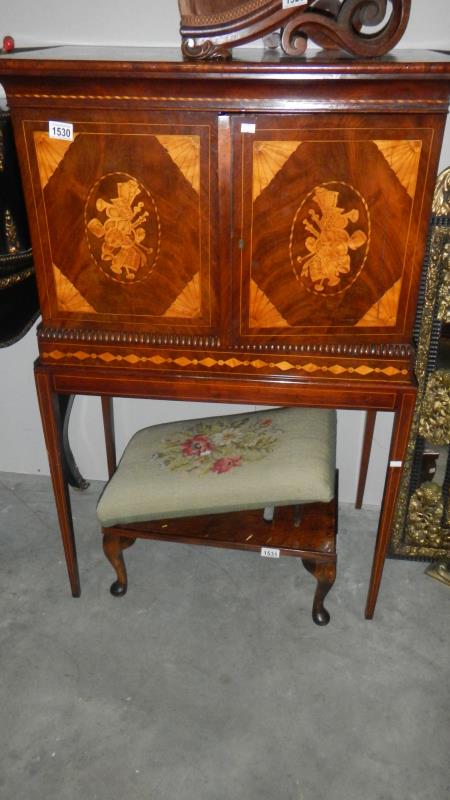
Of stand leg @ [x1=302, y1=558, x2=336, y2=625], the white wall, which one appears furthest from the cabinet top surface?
stand leg @ [x1=302, y1=558, x2=336, y2=625]

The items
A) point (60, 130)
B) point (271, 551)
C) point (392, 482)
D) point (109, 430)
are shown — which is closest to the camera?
point (60, 130)

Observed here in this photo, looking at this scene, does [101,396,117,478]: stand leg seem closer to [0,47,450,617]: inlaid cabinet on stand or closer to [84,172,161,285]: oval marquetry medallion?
[0,47,450,617]: inlaid cabinet on stand

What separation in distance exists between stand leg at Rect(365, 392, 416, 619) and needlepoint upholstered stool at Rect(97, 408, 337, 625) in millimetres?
151

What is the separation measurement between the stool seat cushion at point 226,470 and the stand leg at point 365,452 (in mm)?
261

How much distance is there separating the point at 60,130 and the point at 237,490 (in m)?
1.07

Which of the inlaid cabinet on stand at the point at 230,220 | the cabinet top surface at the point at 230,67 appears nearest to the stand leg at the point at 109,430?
the inlaid cabinet on stand at the point at 230,220

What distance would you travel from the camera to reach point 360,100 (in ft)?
4.81

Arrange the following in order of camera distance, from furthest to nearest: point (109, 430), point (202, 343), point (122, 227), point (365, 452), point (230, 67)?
1. point (109, 430)
2. point (365, 452)
3. point (202, 343)
4. point (122, 227)
5. point (230, 67)

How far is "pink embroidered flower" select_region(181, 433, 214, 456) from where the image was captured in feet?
7.00

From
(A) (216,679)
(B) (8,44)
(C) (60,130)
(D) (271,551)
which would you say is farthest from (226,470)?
(B) (8,44)

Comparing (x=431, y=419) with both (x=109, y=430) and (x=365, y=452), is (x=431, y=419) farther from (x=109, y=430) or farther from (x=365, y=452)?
(x=109, y=430)

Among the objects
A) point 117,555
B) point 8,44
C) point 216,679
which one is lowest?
point 216,679

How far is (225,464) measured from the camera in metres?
2.05

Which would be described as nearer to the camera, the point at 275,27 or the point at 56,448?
the point at 275,27
